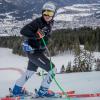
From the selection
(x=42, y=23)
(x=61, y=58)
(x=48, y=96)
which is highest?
(x=42, y=23)

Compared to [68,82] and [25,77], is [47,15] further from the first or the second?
[68,82]

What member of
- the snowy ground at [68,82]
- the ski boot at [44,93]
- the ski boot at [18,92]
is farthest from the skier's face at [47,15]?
the snowy ground at [68,82]

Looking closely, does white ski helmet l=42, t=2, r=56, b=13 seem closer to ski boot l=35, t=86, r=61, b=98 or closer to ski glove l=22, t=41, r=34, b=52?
ski glove l=22, t=41, r=34, b=52

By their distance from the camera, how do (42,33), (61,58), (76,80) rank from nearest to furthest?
1. (42,33)
2. (76,80)
3. (61,58)

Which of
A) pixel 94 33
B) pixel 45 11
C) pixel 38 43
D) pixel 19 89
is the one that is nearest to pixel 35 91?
pixel 19 89

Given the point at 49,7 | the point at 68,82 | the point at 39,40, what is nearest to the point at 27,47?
the point at 39,40

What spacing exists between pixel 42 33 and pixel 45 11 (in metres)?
0.52

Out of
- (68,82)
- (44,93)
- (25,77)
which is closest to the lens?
(44,93)

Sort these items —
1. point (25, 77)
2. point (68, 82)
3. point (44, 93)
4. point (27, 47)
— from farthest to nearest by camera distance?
point (68, 82) < point (25, 77) < point (44, 93) < point (27, 47)

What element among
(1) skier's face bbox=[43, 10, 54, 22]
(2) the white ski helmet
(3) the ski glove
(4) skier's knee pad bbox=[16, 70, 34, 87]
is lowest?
(4) skier's knee pad bbox=[16, 70, 34, 87]

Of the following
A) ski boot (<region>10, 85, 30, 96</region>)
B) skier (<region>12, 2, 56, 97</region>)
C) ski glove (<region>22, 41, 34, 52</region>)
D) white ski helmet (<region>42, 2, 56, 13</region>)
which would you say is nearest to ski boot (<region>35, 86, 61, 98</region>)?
skier (<region>12, 2, 56, 97</region>)

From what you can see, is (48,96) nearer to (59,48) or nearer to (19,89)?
(19,89)

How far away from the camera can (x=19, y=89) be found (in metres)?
10.5

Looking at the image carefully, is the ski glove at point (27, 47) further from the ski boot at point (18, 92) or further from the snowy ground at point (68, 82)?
the snowy ground at point (68, 82)
